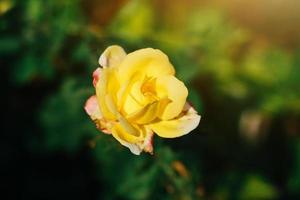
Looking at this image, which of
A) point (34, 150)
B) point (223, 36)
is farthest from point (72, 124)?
point (223, 36)

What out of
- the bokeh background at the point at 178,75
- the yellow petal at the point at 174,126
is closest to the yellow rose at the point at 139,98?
the yellow petal at the point at 174,126

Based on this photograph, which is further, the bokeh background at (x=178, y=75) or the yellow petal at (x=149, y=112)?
the bokeh background at (x=178, y=75)

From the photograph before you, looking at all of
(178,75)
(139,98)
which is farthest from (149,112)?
(178,75)

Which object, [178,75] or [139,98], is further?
[178,75]

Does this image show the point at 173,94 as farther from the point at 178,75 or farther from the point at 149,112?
the point at 178,75

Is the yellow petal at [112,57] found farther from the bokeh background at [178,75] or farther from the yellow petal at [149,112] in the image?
the bokeh background at [178,75]

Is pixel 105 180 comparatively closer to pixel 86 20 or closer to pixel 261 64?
pixel 86 20
